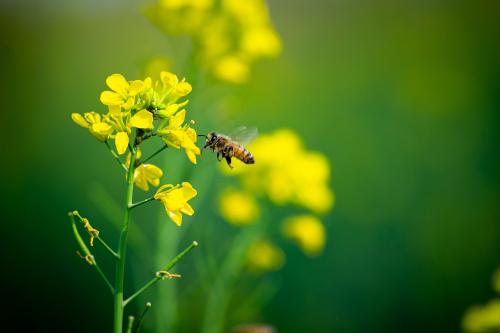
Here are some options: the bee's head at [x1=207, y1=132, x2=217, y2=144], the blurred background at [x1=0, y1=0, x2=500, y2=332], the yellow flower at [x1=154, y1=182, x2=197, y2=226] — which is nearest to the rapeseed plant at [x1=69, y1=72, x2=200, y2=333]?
the yellow flower at [x1=154, y1=182, x2=197, y2=226]

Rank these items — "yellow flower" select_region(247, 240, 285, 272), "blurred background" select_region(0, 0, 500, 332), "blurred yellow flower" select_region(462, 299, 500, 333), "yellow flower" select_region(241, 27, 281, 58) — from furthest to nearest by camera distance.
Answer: "blurred background" select_region(0, 0, 500, 332), "yellow flower" select_region(247, 240, 285, 272), "yellow flower" select_region(241, 27, 281, 58), "blurred yellow flower" select_region(462, 299, 500, 333)

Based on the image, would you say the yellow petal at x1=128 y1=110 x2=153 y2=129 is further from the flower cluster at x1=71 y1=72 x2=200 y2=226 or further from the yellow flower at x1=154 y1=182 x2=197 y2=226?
the yellow flower at x1=154 y1=182 x2=197 y2=226

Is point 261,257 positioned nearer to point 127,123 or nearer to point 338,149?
point 127,123

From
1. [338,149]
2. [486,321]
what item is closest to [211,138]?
[486,321]

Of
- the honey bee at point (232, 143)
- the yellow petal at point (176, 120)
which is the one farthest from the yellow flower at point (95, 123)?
the honey bee at point (232, 143)

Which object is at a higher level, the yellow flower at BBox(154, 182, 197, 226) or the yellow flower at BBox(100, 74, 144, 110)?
the yellow flower at BBox(100, 74, 144, 110)
